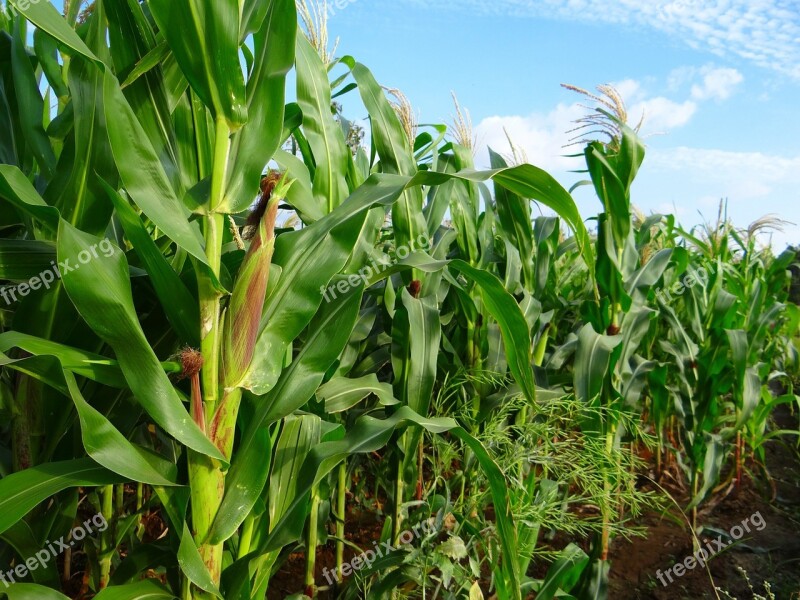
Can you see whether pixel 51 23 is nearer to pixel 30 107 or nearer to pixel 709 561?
pixel 30 107

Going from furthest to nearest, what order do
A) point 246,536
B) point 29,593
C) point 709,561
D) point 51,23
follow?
point 709,561, point 246,536, point 29,593, point 51,23

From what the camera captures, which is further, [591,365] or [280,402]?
[591,365]

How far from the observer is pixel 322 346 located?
51.9 inches

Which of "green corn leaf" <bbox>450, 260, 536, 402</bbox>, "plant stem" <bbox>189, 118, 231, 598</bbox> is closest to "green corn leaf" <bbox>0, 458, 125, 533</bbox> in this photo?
"plant stem" <bbox>189, 118, 231, 598</bbox>

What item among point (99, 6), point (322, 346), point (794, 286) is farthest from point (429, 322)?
point (794, 286)

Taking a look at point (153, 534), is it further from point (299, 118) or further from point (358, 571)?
point (299, 118)

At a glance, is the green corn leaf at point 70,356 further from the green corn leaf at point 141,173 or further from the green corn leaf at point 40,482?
the green corn leaf at point 141,173

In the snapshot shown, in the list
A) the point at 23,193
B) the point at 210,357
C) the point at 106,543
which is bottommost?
the point at 106,543

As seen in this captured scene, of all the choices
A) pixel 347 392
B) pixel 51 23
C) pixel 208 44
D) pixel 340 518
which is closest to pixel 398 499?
pixel 340 518

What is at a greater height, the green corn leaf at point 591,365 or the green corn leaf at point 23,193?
the green corn leaf at point 23,193

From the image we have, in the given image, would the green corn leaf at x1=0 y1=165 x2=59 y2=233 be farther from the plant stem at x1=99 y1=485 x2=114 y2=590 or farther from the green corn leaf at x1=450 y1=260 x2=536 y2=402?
the plant stem at x1=99 y1=485 x2=114 y2=590

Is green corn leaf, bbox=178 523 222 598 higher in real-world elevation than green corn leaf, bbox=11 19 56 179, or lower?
lower

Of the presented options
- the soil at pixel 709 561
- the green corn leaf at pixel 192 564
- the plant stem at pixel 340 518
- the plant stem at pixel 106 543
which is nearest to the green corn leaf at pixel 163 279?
the green corn leaf at pixel 192 564

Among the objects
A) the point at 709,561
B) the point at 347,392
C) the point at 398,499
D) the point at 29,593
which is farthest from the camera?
the point at 709,561
